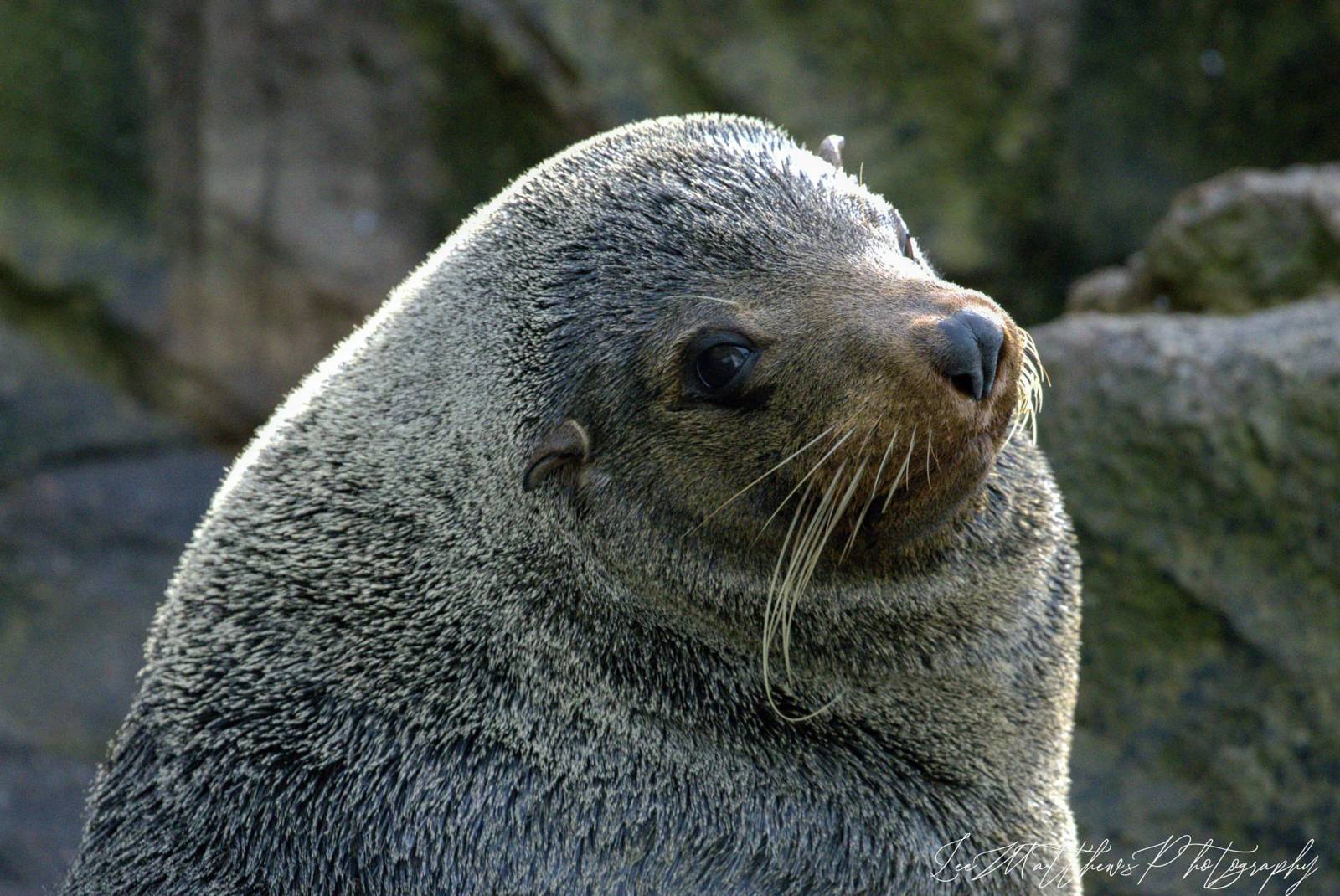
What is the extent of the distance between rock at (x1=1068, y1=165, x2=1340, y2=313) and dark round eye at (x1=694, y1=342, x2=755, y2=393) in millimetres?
3775

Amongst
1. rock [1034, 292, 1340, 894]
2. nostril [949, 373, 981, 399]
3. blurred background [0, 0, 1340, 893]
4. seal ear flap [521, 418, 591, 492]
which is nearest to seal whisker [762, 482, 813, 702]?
nostril [949, 373, 981, 399]

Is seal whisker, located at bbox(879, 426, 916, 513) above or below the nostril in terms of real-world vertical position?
below

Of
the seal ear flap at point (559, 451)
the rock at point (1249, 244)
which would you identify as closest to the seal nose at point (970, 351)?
the seal ear flap at point (559, 451)

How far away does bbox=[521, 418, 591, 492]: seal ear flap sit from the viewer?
13.2ft

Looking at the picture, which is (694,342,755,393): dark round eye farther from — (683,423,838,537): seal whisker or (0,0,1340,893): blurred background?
(0,0,1340,893): blurred background

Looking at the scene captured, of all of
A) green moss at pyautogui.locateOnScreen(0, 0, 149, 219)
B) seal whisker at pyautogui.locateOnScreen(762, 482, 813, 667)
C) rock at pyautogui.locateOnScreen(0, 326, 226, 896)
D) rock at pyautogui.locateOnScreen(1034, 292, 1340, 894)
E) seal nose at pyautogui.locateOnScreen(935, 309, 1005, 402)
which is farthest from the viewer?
green moss at pyautogui.locateOnScreen(0, 0, 149, 219)

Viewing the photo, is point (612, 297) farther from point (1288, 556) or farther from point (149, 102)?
point (149, 102)

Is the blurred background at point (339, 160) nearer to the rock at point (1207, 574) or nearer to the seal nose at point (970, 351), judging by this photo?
the rock at point (1207, 574)

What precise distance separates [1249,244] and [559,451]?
14.0 ft

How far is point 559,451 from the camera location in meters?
4.04

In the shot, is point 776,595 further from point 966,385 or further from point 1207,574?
point 1207,574

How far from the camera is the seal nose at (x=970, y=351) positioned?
3.62 metres

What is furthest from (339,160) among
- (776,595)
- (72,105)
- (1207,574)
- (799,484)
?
(799,484)

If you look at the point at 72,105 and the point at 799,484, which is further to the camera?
the point at 72,105
